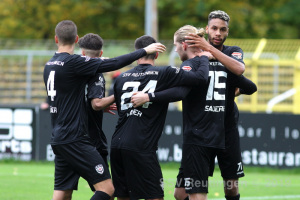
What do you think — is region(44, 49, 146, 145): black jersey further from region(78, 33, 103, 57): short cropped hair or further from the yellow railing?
the yellow railing

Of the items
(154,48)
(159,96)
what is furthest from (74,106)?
(154,48)

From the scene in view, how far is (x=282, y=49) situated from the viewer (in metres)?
18.5

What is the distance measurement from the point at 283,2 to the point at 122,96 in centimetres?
2475

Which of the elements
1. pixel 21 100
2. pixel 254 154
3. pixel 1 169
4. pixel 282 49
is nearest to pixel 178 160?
pixel 254 154

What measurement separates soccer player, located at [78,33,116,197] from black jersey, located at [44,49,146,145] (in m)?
0.17

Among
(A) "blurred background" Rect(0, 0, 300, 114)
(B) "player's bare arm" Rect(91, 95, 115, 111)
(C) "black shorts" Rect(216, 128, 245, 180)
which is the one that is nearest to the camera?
(B) "player's bare arm" Rect(91, 95, 115, 111)

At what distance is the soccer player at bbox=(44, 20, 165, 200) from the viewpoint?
7172mm

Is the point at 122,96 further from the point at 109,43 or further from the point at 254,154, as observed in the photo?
the point at 109,43

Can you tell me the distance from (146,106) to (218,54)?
997 mm

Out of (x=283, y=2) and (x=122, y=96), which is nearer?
(x=122, y=96)

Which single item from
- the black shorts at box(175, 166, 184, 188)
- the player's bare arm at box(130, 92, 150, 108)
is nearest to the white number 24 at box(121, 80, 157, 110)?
the player's bare arm at box(130, 92, 150, 108)

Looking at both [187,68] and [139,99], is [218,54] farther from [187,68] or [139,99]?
[139,99]

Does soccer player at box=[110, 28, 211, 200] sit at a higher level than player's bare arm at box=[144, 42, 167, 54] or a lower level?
lower

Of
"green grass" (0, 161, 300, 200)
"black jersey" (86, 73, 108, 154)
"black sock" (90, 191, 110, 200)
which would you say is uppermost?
"black jersey" (86, 73, 108, 154)
